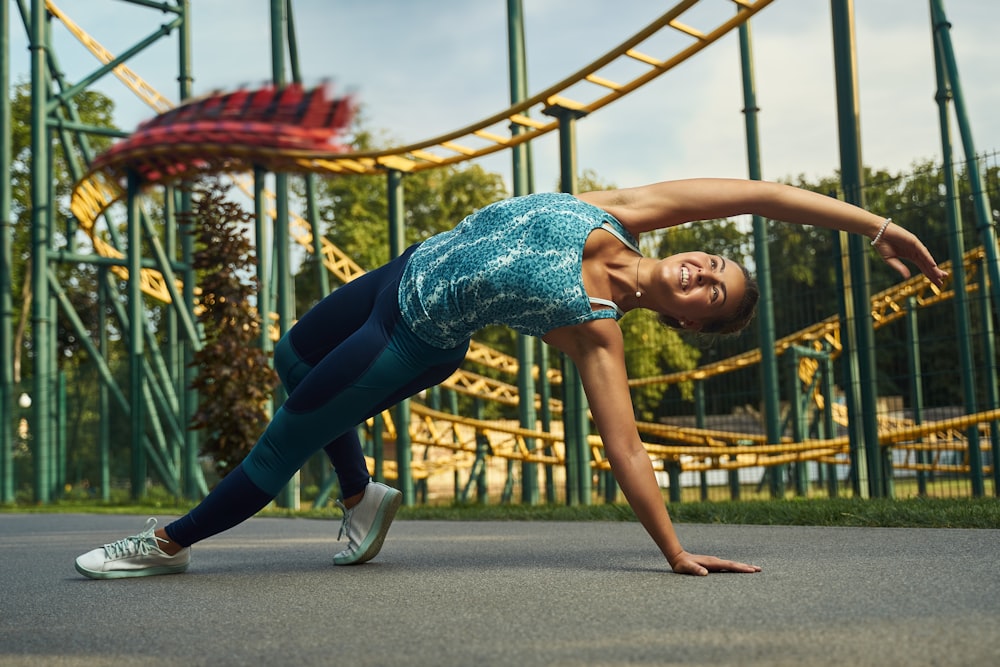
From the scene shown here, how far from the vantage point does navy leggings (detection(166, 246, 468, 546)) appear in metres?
3.23

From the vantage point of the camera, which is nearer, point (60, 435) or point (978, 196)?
point (978, 196)

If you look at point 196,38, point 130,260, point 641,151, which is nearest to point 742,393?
point 130,260

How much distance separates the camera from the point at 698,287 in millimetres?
3113

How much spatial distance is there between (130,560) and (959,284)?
6183mm

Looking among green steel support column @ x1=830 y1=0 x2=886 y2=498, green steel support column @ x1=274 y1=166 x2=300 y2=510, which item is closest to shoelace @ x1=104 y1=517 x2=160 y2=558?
green steel support column @ x1=830 y1=0 x2=886 y2=498

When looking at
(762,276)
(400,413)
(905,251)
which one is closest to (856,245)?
(762,276)

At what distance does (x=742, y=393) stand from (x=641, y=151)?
22915 millimetres

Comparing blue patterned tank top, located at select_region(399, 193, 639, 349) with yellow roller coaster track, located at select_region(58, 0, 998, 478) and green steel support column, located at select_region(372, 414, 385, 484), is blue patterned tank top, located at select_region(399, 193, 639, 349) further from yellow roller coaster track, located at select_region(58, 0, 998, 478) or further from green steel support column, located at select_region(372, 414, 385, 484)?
green steel support column, located at select_region(372, 414, 385, 484)

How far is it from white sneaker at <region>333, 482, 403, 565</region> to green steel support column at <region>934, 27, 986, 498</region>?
4.27m

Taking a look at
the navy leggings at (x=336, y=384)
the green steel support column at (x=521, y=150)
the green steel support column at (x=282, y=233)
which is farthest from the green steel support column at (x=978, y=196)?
the green steel support column at (x=282, y=233)

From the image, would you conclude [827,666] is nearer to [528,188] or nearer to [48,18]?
[528,188]

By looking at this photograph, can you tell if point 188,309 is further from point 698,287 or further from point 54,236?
point 54,236

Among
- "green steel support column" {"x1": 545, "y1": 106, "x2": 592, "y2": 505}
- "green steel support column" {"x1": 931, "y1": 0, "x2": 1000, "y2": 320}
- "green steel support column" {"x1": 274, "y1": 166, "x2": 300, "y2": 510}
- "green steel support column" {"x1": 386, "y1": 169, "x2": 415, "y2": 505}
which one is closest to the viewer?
"green steel support column" {"x1": 545, "y1": 106, "x2": 592, "y2": 505}

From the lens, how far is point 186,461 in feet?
39.4
